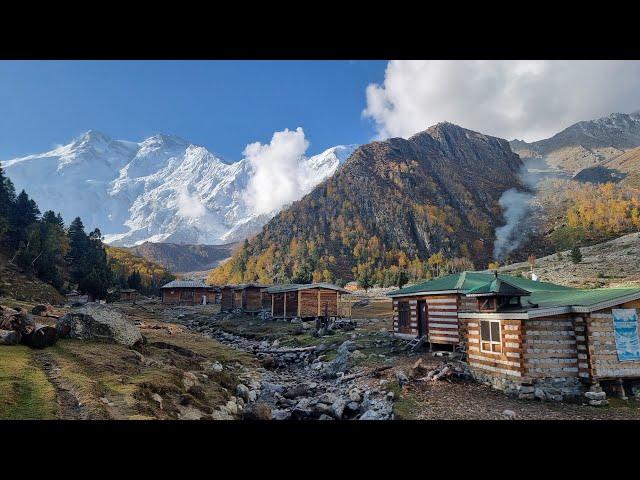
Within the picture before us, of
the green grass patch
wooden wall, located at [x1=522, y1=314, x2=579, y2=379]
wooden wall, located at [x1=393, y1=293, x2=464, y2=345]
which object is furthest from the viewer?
wooden wall, located at [x1=393, y1=293, x2=464, y2=345]

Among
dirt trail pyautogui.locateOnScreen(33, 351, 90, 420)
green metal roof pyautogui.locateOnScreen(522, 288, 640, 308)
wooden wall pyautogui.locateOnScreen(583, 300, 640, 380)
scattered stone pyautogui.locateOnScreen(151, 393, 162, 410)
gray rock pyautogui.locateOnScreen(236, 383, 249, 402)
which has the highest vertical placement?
green metal roof pyautogui.locateOnScreen(522, 288, 640, 308)

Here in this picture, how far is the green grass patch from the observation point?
859 centimetres

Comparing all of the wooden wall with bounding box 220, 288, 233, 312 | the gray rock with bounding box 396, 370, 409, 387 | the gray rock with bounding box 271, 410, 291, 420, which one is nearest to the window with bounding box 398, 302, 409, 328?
the gray rock with bounding box 396, 370, 409, 387

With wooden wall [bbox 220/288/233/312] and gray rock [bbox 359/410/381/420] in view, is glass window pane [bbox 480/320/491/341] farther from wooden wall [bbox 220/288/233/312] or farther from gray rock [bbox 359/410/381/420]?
wooden wall [bbox 220/288/233/312]

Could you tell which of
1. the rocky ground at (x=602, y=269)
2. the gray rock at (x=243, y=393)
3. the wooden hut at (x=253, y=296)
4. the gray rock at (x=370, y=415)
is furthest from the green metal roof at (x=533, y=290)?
the rocky ground at (x=602, y=269)

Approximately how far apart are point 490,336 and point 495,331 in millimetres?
421

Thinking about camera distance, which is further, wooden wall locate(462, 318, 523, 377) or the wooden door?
the wooden door

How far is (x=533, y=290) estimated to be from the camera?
18.9 metres

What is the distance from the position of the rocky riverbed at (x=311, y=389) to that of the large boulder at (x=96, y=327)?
6.00 metres

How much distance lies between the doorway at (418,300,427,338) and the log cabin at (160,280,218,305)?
60644mm

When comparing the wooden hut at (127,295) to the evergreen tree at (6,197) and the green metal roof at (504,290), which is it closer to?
the evergreen tree at (6,197)
